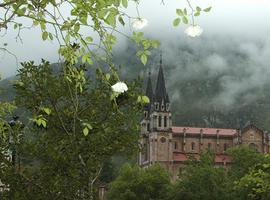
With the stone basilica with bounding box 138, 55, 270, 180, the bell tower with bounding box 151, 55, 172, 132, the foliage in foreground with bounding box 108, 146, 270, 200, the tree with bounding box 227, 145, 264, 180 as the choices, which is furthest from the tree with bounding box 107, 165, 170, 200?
the bell tower with bounding box 151, 55, 172, 132

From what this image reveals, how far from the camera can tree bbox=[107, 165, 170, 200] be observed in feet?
237

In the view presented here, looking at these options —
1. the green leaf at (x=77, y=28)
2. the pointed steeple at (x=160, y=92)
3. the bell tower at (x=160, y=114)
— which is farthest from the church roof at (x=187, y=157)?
the green leaf at (x=77, y=28)

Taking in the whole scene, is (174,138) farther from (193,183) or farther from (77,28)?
(77,28)

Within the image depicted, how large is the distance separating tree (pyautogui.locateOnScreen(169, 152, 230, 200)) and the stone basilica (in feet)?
131

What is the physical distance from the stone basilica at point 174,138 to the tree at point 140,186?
28.7 meters

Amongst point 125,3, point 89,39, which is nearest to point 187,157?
point 89,39

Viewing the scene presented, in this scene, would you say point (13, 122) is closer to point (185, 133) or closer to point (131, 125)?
point (131, 125)

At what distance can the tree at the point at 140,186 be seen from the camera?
237 feet

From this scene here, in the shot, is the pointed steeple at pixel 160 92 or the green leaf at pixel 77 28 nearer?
the green leaf at pixel 77 28

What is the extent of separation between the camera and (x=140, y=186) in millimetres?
74000

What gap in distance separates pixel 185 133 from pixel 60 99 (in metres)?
98.5

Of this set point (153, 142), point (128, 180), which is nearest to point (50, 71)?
point (128, 180)

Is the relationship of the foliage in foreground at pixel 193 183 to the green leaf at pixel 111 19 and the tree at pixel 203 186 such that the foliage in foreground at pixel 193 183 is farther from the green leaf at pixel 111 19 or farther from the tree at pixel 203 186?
the green leaf at pixel 111 19

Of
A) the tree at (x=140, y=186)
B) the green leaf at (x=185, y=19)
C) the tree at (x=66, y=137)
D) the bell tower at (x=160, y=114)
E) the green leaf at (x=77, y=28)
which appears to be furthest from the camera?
the bell tower at (x=160, y=114)
